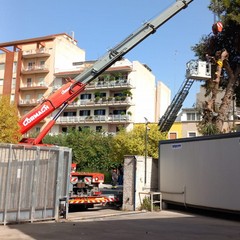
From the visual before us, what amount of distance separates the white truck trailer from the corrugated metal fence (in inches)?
228

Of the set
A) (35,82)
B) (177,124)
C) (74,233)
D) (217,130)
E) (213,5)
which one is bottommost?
(74,233)

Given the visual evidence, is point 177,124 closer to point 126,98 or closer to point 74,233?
point 126,98

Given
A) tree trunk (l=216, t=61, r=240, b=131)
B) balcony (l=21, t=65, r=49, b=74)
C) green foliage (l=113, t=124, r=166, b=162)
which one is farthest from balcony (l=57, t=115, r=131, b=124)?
tree trunk (l=216, t=61, r=240, b=131)

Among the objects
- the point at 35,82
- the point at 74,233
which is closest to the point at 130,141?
the point at 74,233

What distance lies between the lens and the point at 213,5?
29047 mm

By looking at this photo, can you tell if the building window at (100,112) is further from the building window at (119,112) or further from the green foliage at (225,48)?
the green foliage at (225,48)

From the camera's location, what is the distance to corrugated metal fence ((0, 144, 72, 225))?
1205cm

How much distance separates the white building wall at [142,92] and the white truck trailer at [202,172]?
45956 mm

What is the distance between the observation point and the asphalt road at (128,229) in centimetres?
1045

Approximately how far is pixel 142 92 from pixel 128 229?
58.0 m

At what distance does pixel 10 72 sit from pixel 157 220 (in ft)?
212

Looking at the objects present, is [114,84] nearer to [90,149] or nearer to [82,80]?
[90,149]

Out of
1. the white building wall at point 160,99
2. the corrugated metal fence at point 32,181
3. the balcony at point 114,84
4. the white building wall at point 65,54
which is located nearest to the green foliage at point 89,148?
the balcony at point 114,84

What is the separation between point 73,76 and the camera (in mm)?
69812
